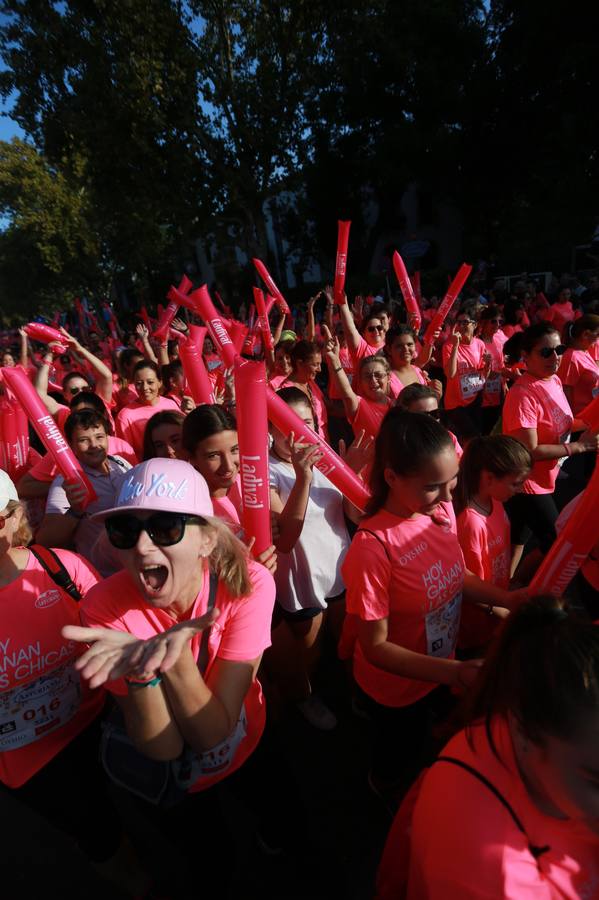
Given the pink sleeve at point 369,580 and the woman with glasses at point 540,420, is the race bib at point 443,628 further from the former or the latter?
the woman with glasses at point 540,420

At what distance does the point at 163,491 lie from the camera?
140 centimetres

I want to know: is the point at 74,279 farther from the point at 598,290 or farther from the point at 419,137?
the point at 598,290

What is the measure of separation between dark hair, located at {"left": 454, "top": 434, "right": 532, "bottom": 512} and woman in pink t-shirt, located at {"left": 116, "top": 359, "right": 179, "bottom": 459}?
2584 mm

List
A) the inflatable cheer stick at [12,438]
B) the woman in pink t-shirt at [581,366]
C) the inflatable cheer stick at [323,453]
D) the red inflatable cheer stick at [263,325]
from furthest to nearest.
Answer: the red inflatable cheer stick at [263,325], the woman in pink t-shirt at [581,366], the inflatable cheer stick at [12,438], the inflatable cheer stick at [323,453]

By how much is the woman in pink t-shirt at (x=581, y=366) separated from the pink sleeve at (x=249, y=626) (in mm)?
4132

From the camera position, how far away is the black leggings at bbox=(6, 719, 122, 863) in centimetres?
A: 178

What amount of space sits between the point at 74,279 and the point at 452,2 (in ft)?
68.5

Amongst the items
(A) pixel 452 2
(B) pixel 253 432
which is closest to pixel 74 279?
(A) pixel 452 2

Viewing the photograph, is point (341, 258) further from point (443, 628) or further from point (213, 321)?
point (443, 628)

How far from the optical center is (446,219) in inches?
1103

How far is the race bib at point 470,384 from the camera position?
5512mm

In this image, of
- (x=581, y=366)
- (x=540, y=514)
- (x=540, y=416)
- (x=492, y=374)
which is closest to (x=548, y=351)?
(x=540, y=416)

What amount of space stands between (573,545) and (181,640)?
1405 millimetres

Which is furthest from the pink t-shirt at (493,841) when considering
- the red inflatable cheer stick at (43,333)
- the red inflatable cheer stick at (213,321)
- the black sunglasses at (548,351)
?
the red inflatable cheer stick at (43,333)
